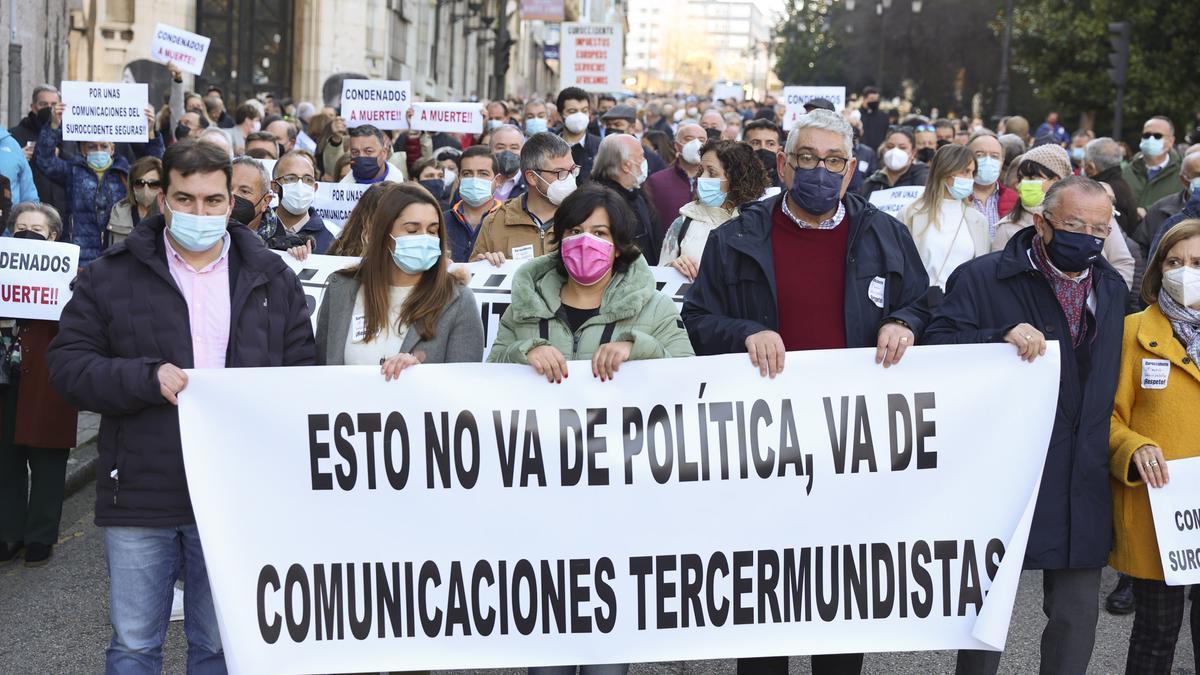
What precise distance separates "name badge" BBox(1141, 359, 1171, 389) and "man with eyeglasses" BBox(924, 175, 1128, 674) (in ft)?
0.41

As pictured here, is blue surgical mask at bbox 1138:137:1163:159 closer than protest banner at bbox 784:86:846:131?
Yes

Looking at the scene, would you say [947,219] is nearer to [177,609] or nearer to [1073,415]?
[1073,415]

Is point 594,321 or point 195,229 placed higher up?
point 195,229

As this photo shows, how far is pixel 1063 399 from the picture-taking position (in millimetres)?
4445

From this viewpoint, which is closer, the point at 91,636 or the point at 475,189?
the point at 91,636

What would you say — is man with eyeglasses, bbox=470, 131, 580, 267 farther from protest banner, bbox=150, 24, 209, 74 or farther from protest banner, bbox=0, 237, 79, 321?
protest banner, bbox=150, 24, 209, 74

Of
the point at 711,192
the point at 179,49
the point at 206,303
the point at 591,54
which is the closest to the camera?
the point at 206,303

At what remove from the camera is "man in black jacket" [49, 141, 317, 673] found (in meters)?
4.06

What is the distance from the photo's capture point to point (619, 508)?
4344mm

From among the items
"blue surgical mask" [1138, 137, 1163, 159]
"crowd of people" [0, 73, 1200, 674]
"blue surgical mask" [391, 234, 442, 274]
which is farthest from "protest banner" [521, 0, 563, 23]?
"blue surgical mask" [391, 234, 442, 274]

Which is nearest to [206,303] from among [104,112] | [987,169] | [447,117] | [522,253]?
[522,253]

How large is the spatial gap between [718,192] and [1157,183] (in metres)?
6.38

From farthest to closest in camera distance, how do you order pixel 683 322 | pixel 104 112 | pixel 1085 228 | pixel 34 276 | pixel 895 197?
pixel 104 112 → pixel 895 197 → pixel 34 276 → pixel 683 322 → pixel 1085 228

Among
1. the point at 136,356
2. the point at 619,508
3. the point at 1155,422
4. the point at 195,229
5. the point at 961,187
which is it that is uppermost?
the point at 961,187
